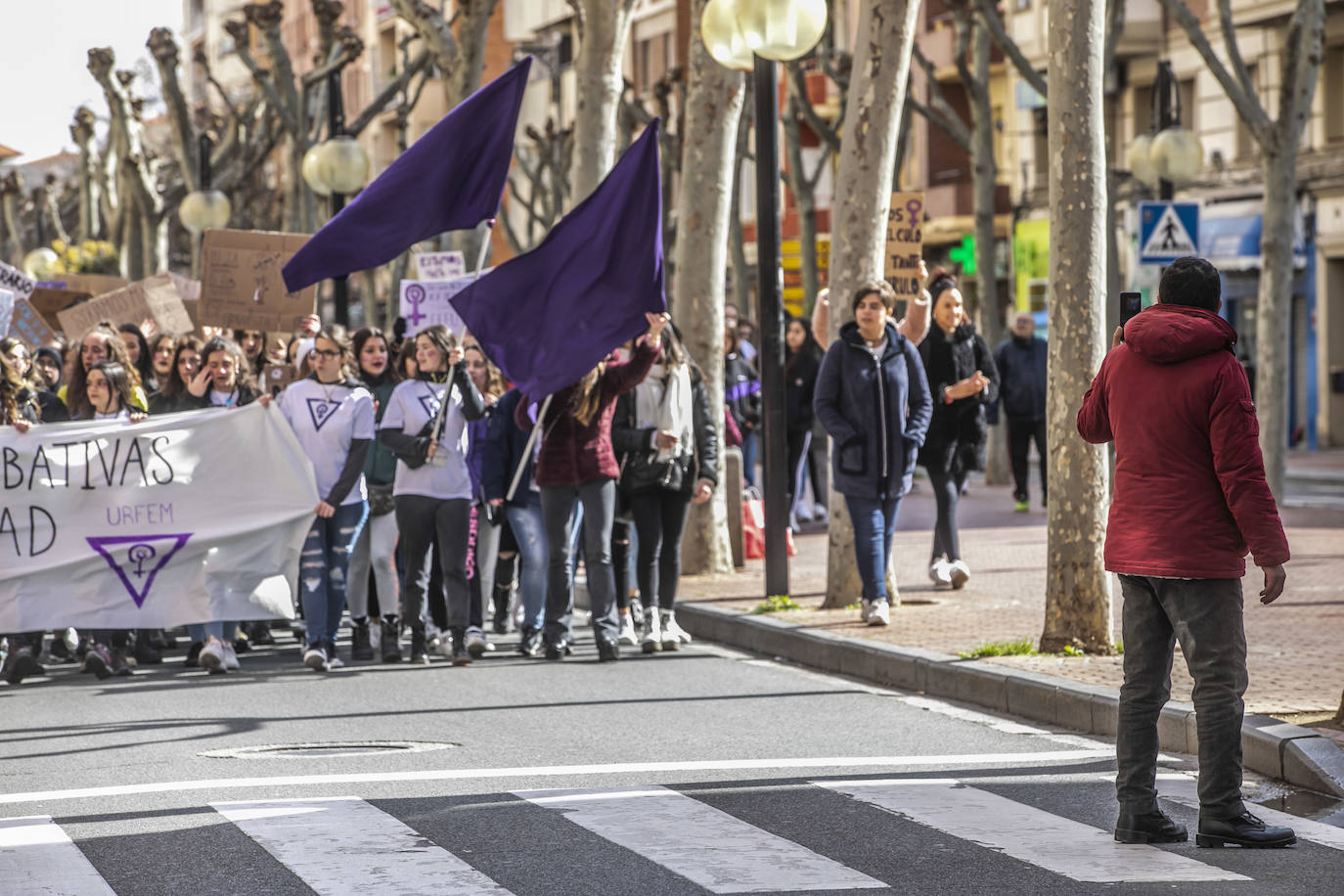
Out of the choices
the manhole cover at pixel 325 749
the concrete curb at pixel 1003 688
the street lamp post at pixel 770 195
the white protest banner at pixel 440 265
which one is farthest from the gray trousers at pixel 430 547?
the white protest banner at pixel 440 265

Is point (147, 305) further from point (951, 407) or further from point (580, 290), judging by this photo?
point (580, 290)

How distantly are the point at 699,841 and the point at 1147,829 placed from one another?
1.37 m

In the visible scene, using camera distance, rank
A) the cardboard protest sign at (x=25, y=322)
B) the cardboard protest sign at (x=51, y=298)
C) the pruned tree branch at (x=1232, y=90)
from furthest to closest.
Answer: the pruned tree branch at (x=1232, y=90), the cardboard protest sign at (x=51, y=298), the cardboard protest sign at (x=25, y=322)

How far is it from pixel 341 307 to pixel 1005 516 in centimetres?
641

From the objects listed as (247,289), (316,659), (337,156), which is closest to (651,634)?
(316,659)

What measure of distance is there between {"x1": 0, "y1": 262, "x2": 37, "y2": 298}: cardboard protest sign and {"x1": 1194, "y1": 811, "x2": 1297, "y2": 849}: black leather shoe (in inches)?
520

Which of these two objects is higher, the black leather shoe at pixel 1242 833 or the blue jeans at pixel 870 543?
the blue jeans at pixel 870 543

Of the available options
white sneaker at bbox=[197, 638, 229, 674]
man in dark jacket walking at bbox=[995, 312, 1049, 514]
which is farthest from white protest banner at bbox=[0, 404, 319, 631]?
man in dark jacket walking at bbox=[995, 312, 1049, 514]

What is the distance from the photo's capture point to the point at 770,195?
47.4 feet

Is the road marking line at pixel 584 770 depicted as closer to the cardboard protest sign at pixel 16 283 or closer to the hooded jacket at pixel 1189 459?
the hooded jacket at pixel 1189 459

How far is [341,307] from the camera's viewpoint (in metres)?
20.7

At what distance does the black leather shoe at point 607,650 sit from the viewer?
1237 cm

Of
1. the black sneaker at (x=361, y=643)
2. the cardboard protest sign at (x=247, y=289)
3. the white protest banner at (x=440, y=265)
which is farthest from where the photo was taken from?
the white protest banner at (x=440, y=265)

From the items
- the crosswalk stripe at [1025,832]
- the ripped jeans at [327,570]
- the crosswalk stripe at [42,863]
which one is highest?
the ripped jeans at [327,570]
